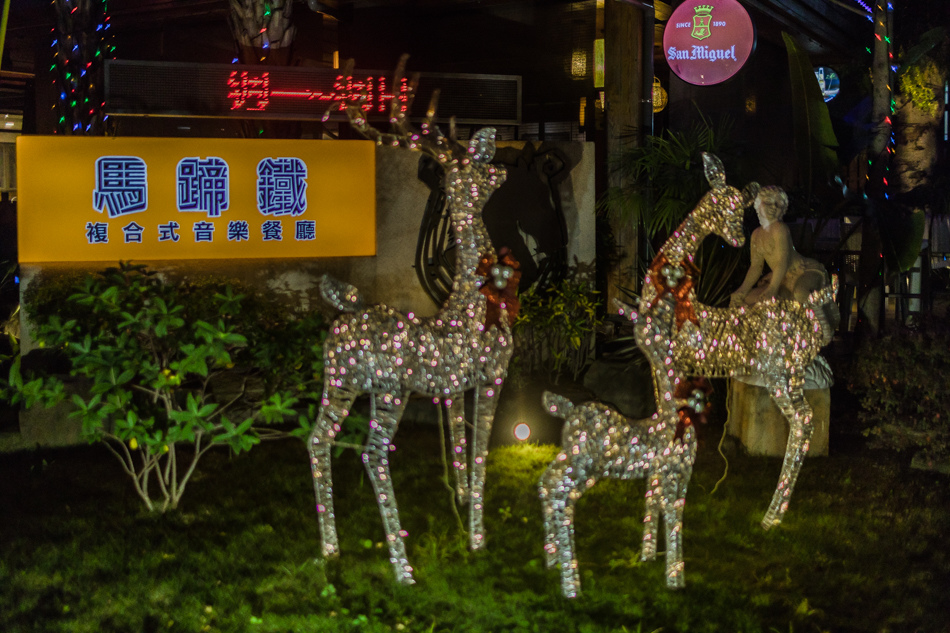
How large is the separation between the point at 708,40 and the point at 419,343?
488cm

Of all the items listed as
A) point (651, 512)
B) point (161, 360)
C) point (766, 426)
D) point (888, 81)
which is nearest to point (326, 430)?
point (161, 360)

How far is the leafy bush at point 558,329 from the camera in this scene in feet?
21.8

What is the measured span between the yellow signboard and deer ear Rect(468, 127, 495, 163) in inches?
134

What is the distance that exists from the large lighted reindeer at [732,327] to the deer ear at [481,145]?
0.89m

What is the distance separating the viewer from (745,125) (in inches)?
553

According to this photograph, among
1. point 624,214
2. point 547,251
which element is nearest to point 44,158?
point 547,251

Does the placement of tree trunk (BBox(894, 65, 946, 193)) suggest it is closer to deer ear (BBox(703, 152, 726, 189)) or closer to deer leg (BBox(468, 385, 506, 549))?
deer ear (BBox(703, 152, 726, 189))

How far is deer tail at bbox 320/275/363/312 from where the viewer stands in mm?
3582

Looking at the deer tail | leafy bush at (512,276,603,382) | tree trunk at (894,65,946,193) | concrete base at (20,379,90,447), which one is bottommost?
concrete base at (20,379,90,447)

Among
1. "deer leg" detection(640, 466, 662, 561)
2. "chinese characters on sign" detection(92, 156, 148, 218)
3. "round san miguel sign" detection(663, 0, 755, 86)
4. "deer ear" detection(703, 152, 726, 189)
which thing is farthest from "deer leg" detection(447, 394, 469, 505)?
"round san miguel sign" detection(663, 0, 755, 86)

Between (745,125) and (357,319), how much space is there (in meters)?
12.1

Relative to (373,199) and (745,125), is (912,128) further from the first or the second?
(373,199)

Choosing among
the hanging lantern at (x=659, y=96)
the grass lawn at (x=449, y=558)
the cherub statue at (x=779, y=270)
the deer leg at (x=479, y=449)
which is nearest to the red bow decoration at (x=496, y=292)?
the deer leg at (x=479, y=449)

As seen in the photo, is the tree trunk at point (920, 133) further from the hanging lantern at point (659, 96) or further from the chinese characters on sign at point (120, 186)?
the chinese characters on sign at point (120, 186)
